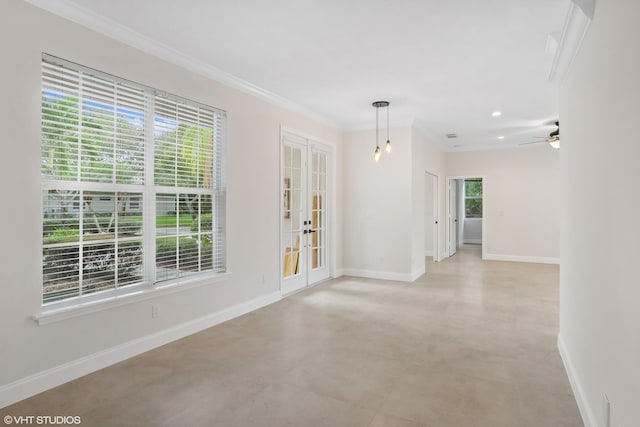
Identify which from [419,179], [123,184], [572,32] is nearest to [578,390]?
[572,32]

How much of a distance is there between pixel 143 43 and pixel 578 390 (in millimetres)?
4308

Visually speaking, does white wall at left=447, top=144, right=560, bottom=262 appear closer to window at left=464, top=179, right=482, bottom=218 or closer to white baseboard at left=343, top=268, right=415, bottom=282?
window at left=464, top=179, right=482, bottom=218

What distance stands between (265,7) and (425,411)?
3.02 meters

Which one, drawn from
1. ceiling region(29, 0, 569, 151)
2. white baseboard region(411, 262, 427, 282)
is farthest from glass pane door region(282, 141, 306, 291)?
white baseboard region(411, 262, 427, 282)

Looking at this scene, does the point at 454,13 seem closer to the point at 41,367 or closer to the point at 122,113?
the point at 122,113

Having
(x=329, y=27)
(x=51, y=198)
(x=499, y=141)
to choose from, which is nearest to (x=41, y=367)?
(x=51, y=198)

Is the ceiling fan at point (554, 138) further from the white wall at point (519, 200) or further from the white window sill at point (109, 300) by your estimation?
the white window sill at point (109, 300)

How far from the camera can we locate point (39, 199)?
2533 mm

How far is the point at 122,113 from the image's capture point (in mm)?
3107

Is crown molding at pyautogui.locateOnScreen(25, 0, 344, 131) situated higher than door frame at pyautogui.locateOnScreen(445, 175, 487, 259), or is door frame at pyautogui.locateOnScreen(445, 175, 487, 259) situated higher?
crown molding at pyautogui.locateOnScreen(25, 0, 344, 131)

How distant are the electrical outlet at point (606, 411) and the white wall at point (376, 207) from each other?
4453mm

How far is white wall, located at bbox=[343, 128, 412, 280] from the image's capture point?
6.30 m

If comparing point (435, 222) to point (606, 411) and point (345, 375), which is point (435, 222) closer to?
point (345, 375)

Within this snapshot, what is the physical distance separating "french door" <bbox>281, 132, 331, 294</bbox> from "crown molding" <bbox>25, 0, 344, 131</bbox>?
90cm
